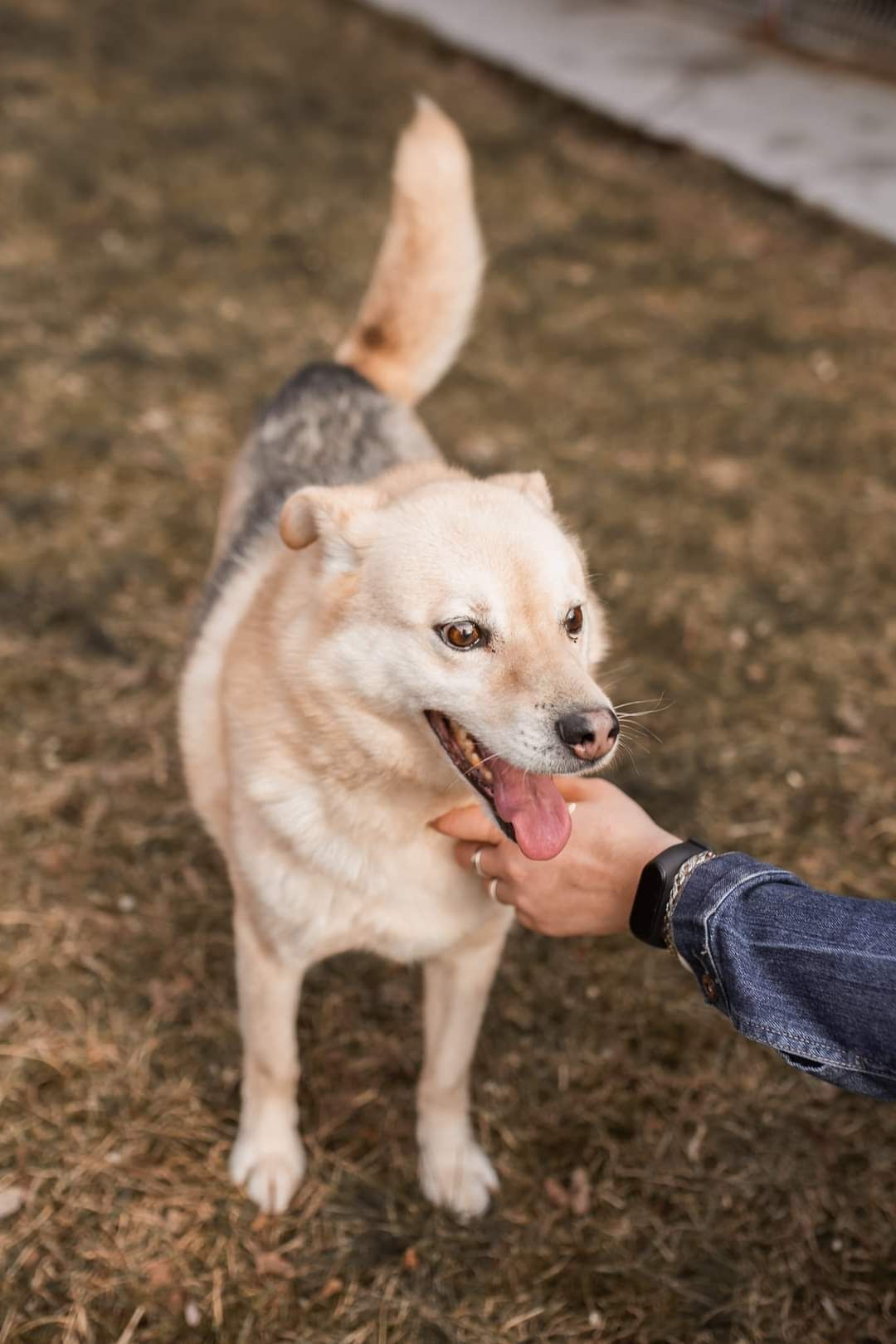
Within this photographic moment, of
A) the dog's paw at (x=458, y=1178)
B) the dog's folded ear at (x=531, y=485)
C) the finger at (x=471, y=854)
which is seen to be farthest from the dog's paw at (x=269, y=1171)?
the dog's folded ear at (x=531, y=485)

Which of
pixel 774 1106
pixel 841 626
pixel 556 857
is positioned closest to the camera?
pixel 556 857

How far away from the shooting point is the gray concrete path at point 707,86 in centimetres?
595

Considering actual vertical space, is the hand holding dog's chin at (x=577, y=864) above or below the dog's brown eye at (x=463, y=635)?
below

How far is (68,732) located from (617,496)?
2129mm

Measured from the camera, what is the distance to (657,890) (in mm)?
1816

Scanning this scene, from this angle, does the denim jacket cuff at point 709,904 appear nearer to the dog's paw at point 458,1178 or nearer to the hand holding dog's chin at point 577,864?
the hand holding dog's chin at point 577,864

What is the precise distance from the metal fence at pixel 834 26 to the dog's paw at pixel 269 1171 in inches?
280

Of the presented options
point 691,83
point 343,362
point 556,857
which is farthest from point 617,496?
point 691,83

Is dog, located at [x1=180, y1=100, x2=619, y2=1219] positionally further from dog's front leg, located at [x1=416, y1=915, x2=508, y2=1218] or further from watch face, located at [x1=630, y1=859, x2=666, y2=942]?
watch face, located at [x1=630, y1=859, x2=666, y2=942]

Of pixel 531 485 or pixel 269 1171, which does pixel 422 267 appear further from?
pixel 269 1171

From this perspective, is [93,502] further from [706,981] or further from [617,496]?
[706,981]

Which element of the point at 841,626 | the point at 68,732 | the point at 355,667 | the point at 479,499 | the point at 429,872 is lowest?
the point at 68,732

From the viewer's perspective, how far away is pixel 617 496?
414 cm

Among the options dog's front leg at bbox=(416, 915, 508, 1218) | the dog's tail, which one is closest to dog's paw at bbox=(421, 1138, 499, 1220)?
dog's front leg at bbox=(416, 915, 508, 1218)
